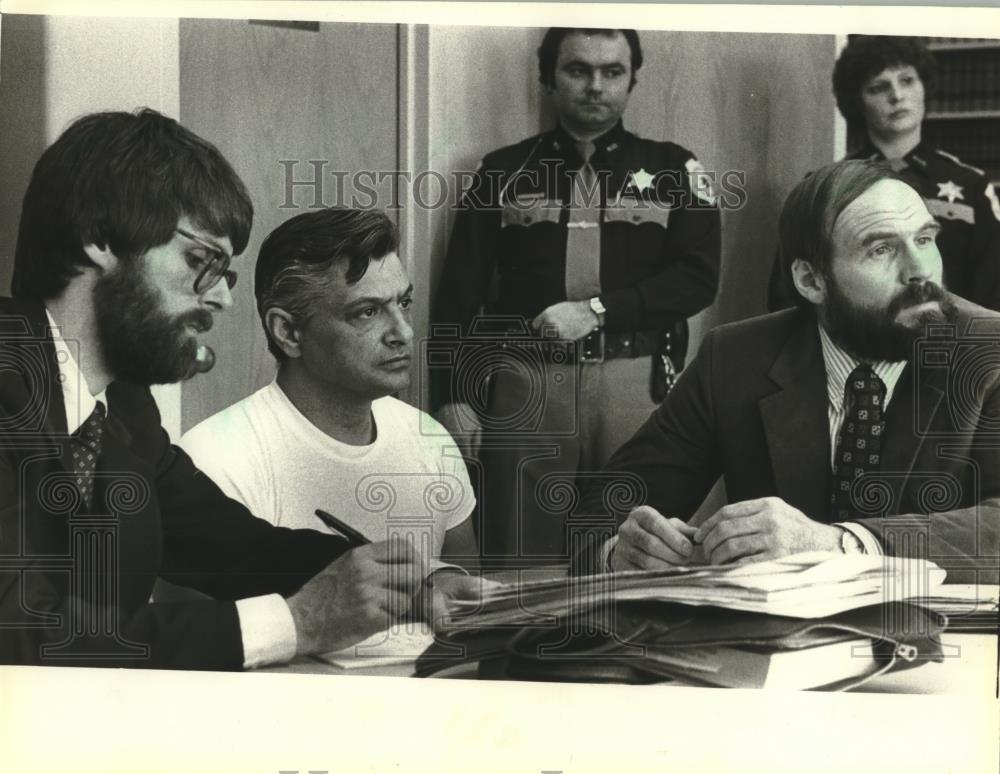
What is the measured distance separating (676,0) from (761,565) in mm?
1542

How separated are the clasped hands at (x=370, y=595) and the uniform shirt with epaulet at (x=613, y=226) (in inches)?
29.2

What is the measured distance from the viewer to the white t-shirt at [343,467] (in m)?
3.15

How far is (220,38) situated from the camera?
3.14 m

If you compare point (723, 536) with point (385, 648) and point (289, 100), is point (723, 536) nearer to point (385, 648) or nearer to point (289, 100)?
point (385, 648)

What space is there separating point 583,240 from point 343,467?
89cm

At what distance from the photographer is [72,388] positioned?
316cm

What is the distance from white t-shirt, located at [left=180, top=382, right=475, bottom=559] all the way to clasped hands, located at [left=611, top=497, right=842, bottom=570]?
0.46 m

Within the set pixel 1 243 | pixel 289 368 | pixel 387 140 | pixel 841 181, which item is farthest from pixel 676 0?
pixel 1 243

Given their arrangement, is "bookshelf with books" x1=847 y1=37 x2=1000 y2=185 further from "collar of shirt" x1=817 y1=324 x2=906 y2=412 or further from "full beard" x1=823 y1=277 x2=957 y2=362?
"collar of shirt" x1=817 y1=324 x2=906 y2=412

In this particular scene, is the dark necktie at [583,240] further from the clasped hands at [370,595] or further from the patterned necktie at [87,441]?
the patterned necktie at [87,441]

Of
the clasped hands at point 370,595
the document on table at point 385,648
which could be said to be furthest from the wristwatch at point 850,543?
the document on table at point 385,648

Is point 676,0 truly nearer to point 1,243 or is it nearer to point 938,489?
point 938,489

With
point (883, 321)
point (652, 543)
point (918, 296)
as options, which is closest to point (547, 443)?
point (652, 543)

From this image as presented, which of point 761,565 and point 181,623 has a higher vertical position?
point 761,565
